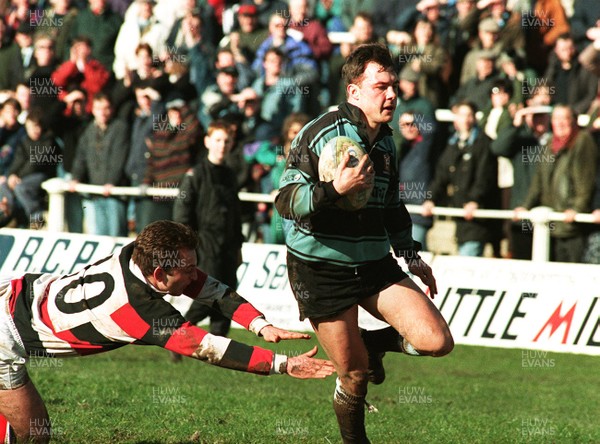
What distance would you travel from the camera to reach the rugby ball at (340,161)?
6545 millimetres

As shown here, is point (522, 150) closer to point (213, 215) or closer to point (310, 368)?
point (213, 215)

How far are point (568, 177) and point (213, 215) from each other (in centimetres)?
409

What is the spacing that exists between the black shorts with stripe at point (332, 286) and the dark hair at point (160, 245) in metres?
0.87

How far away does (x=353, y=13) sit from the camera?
16.1 metres

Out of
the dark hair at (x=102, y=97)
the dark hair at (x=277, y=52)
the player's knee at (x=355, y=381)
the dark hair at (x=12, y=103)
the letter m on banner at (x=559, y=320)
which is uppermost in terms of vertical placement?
the dark hair at (x=277, y=52)

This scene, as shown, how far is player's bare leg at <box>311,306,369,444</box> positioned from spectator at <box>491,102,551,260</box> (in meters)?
6.64

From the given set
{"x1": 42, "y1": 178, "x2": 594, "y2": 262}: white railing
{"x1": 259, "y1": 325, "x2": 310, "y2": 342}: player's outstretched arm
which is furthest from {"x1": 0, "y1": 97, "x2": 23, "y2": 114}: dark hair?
{"x1": 259, "y1": 325, "x2": 310, "y2": 342}: player's outstretched arm

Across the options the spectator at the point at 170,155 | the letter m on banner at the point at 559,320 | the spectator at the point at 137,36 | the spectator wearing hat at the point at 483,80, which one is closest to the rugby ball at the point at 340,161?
the letter m on banner at the point at 559,320

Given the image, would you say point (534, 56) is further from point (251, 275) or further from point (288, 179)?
point (288, 179)

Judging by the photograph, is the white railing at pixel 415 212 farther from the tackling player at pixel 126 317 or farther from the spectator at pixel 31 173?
the tackling player at pixel 126 317

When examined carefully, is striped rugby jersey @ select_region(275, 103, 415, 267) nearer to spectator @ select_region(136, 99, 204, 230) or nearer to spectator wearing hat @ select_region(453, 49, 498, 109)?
spectator wearing hat @ select_region(453, 49, 498, 109)

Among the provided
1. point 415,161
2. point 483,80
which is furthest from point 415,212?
point 483,80

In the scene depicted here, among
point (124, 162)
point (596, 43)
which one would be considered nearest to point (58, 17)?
point (124, 162)

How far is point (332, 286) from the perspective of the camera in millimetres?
6973
